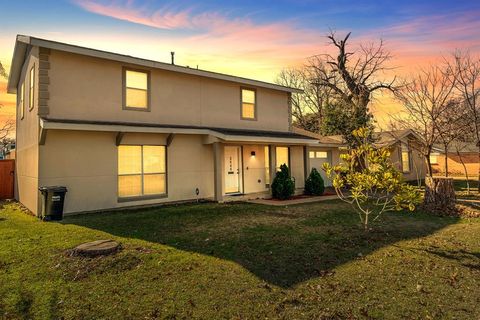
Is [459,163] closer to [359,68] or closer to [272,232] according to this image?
[359,68]

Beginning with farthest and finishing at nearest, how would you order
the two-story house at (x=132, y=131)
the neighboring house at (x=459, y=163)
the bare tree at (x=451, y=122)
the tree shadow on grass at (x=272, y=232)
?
the neighboring house at (x=459, y=163), the bare tree at (x=451, y=122), the two-story house at (x=132, y=131), the tree shadow on grass at (x=272, y=232)

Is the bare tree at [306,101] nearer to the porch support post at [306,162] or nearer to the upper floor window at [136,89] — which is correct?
the porch support post at [306,162]

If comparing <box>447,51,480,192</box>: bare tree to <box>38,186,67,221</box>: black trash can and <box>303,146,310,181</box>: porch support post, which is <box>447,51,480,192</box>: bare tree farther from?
<box>38,186,67,221</box>: black trash can

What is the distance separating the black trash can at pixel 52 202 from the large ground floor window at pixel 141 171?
211cm

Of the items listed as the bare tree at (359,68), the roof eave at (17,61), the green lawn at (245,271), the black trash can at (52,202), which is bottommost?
the green lawn at (245,271)

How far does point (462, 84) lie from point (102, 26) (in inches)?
613

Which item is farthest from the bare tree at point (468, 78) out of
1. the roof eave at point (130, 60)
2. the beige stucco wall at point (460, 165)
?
the beige stucco wall at point (460, 165)

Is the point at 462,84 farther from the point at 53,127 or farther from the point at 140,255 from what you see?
the point at 53,127

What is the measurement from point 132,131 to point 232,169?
502 centimetres

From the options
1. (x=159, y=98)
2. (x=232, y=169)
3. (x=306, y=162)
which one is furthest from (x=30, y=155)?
(x=306, y=162)

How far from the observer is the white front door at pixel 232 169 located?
44.9 feet

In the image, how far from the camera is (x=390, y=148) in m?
16.9

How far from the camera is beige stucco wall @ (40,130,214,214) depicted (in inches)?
378

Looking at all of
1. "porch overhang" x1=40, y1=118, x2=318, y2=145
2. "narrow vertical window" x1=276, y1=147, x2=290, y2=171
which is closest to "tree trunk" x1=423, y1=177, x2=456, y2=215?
"porch overhang" x1=40, y1=118, x2=318, y2=145
